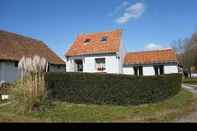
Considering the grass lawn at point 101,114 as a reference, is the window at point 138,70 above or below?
above

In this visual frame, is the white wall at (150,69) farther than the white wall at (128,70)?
No

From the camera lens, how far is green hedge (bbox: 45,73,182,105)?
12477 mm

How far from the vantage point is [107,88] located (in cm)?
1253

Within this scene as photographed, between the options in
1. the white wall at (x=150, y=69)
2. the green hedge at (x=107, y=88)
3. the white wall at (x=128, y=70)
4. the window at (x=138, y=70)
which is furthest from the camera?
the white wall at (x=128, y=70)

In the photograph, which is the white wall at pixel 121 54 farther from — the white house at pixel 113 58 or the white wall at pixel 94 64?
the white wall at pixel 94 64

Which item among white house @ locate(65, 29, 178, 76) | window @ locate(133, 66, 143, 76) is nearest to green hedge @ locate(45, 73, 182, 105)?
white house @ locate(65, 29, 178, 76)

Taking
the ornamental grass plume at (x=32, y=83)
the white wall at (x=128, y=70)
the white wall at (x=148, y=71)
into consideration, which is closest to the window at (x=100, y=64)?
the white wall at (x=128, y=70)

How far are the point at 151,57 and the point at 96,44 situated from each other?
7.01 meters

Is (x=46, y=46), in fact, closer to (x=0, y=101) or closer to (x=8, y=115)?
(x=0, y=101)

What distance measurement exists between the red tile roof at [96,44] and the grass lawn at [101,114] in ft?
50.0

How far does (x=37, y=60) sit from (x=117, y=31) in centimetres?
1779

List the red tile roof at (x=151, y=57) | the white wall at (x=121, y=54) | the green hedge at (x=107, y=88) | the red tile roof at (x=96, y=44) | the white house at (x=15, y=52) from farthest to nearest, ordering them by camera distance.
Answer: the white wall at (x=121, y=54), the red tile roof at (x=151, y=57), the red tile roof at (x=96, y=44), the white house at (x=15, y=52), the green hedge at (x=107, y=88)

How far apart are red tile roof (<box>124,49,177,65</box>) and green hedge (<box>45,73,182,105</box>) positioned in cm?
1429

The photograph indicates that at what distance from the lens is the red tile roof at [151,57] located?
88.9 feet
